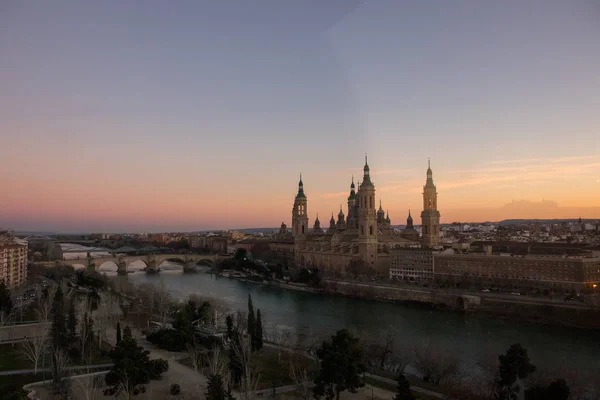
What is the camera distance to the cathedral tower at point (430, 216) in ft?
110

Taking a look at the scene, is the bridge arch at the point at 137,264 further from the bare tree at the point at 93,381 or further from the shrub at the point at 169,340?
the bare tree at the point at 93,381

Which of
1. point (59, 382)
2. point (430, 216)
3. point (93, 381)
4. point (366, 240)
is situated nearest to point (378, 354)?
point (93, 381)

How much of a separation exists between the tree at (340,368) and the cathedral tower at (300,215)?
33106 mm

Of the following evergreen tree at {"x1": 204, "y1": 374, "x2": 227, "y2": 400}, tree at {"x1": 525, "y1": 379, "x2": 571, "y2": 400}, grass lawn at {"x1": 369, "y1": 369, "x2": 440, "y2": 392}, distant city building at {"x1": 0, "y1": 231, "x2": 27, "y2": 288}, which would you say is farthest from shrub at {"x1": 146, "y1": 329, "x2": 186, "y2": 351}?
distant city building at {"x1": 0, "y1": 231, "x2": 27, "y2": 288}

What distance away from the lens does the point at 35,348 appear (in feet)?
33.5

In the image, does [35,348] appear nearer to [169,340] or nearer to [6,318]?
[169,340]

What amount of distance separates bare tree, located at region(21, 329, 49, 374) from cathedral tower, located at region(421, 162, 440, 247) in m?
25.4

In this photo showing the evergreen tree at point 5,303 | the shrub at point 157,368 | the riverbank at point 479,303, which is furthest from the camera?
the riverbank at point 479,303

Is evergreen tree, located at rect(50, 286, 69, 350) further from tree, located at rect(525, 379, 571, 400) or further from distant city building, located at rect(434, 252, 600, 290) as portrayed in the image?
distant city building, located at rect(434, 252, 600, 290)

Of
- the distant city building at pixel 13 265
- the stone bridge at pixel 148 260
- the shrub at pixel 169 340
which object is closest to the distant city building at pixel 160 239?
the stone bridge at pixel 148 260

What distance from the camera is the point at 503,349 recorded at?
45.7 feet

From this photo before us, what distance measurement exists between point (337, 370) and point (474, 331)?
9531 millimetres

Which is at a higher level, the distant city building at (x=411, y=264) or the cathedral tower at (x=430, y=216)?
the cathedral tower at (x=430, y=216)

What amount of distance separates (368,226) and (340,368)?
2341cm
